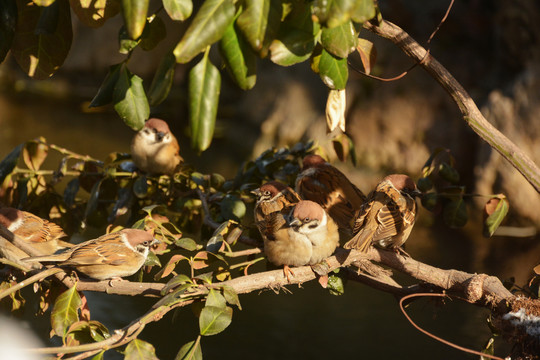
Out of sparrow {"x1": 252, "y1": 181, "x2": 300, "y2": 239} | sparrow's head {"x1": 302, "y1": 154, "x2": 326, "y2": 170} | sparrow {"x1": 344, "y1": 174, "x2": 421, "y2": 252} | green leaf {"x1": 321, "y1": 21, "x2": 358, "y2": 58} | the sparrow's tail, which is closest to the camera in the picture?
green leaf {"x1": 321, "y1": 21, "x2": 358, "y2": 58}

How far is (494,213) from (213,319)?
930 mm

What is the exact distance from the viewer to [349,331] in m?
2.85

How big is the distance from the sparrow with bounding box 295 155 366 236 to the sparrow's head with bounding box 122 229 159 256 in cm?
62

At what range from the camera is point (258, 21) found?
84cm

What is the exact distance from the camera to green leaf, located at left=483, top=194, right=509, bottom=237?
1.78 m

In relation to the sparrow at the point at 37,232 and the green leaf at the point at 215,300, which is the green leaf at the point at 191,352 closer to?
the green leaf at the point at 215,300

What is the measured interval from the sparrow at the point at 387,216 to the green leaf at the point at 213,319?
18.2 inches

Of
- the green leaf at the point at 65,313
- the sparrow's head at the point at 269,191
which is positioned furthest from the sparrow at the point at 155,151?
the green leaf at the point at 65,313

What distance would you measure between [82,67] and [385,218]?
20.3 ft

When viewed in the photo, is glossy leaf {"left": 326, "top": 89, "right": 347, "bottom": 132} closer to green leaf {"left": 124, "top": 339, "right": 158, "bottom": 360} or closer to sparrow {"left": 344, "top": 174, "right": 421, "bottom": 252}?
sparrow {"left": 344, "top": 174, "right": 421, "bottom": 252}

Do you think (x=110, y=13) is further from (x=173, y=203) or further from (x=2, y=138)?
(x=2, y=138)

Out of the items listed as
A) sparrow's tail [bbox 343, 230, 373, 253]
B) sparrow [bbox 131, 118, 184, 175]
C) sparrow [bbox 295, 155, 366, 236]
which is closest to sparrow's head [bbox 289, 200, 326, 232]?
sparrow's tail [bbox 343, 230, 373, 253]

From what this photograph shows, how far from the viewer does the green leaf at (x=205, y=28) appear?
81 centimetres

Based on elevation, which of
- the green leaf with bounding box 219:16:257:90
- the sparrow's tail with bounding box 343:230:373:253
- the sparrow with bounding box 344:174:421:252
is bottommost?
the sparrow with bounding box 344:174:421:252
